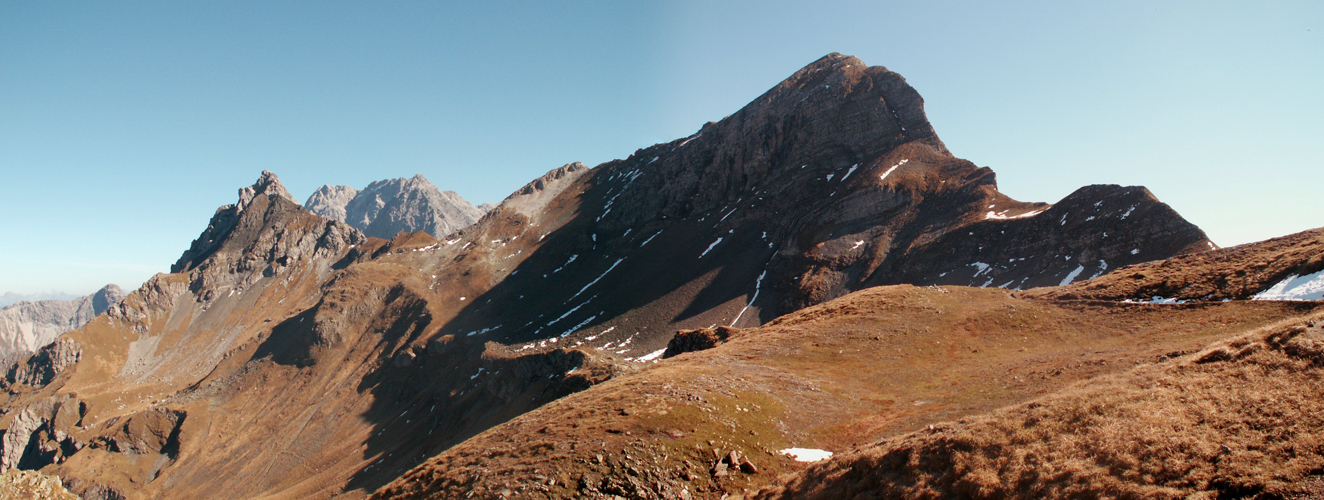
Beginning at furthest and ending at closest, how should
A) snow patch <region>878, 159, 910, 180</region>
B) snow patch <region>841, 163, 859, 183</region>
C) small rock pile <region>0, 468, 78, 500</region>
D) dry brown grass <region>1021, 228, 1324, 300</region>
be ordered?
snow patch <region>841, 163, 859, 183</region> → snow patch <region>878, 159, 910, 180</region> → dry brown grass <region>1021, 228, 1324, 300</region> → small rock pile <region>0, 468, 78, 500</region>

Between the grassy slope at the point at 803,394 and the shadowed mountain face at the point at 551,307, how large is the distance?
A: 44879mm

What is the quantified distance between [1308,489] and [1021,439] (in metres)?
6.30

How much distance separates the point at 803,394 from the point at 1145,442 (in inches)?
853

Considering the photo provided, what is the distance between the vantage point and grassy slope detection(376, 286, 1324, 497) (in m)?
24.5

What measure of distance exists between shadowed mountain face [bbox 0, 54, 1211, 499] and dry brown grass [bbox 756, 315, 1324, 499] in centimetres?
6525

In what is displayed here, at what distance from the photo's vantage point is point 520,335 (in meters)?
147

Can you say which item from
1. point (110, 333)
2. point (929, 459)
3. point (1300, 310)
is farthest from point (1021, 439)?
point (110, 333)

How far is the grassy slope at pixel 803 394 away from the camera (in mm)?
24453

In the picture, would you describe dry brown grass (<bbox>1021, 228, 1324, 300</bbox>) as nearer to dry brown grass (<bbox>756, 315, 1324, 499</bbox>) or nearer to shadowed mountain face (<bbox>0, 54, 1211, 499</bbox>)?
dry brown grass (<bbox>756, 315, 1324, 499</bbox>)

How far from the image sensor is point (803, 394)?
3556 cm

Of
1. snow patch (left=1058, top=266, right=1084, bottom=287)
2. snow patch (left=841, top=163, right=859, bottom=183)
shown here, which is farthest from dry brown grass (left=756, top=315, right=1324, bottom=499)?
snow patch (left=841, top=163, right=859, bottom=183)

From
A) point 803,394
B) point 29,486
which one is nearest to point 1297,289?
point 803,394

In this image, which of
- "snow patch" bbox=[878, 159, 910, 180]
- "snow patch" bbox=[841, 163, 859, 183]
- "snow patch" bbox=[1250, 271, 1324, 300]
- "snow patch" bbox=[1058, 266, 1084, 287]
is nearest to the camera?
"snow patch" bbox=[1250, 271, 1324, 300]

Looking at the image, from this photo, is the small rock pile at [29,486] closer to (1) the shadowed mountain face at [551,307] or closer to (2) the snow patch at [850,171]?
(1) the shadowed mountain face at [551,307]
